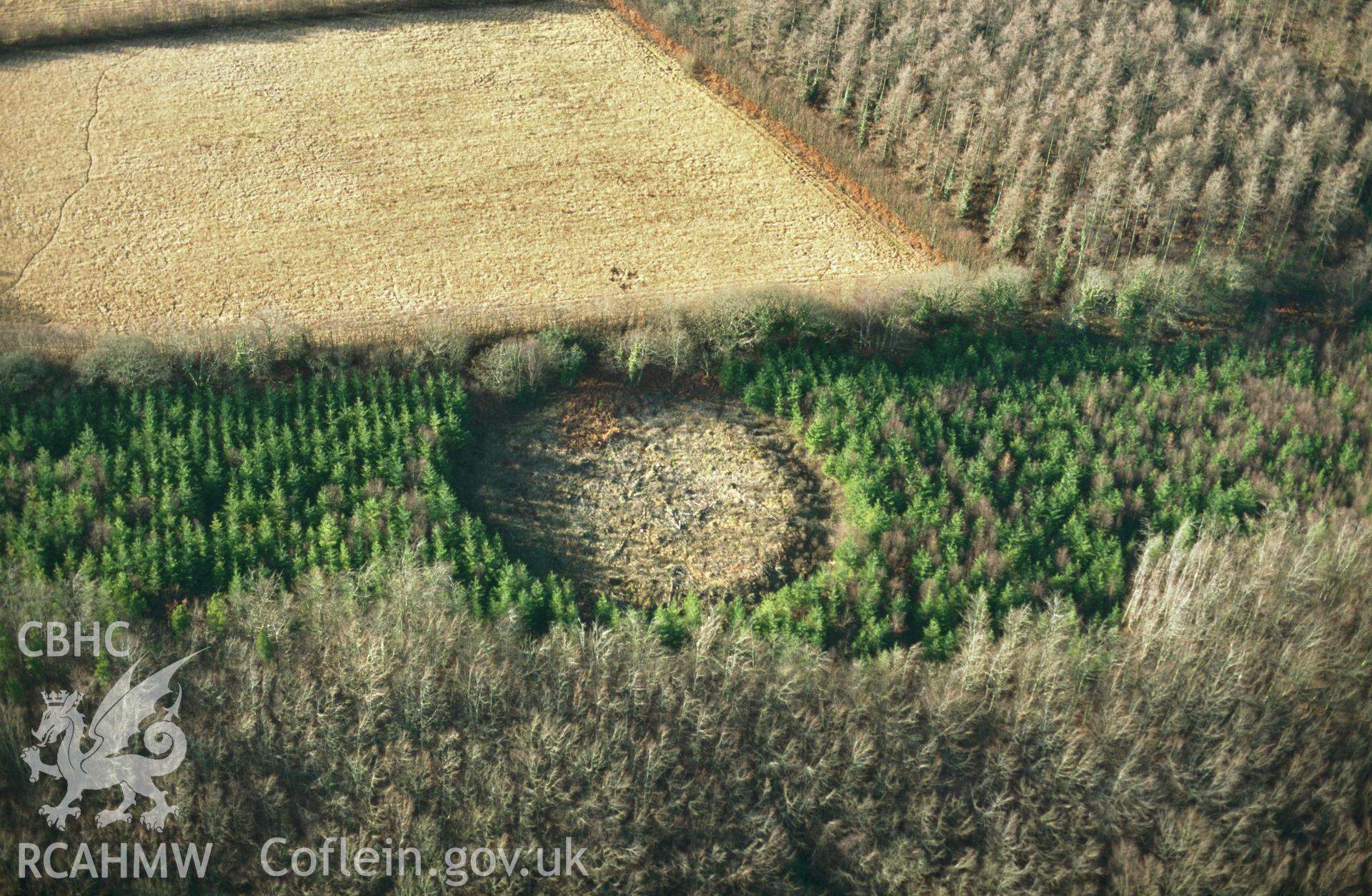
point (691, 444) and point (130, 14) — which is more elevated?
point (130, 14)

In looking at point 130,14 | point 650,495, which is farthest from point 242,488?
point 130,14

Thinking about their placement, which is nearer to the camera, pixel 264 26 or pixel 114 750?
pixel 114 750

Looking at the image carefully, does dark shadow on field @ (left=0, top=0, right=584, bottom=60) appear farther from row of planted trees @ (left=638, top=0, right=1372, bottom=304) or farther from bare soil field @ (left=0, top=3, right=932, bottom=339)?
row of planted trees @ (left=638, top=0, right=1372, bottom=304)

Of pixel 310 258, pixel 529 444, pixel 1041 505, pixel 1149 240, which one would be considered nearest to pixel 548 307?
pixel 529 444

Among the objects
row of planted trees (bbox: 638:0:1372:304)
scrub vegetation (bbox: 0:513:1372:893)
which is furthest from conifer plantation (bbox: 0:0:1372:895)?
row of planted trees (bbox: 638:0:1372:304)

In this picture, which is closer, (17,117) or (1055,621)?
(1055,621)

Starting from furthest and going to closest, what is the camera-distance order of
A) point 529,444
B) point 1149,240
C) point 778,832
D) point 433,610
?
point 1149,240 → point 529,444 → point 433,610 → point 778,832

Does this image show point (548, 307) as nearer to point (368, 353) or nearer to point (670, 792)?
point (368, 353)

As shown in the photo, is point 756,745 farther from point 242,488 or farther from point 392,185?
point 392,185
